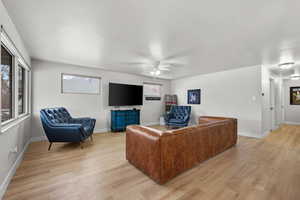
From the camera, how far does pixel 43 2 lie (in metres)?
1.60

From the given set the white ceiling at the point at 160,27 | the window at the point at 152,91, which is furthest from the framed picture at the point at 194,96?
the white ceiling at the point at 160,27

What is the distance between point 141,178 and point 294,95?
841 centimetres

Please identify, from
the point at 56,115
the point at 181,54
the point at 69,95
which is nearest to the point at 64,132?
the point at 56,115

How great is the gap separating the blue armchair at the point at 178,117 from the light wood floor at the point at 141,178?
197cm

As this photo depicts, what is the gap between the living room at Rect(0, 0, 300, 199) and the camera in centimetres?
173

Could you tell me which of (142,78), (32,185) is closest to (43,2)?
(32,185)

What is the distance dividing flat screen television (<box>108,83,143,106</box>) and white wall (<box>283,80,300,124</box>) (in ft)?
23.6

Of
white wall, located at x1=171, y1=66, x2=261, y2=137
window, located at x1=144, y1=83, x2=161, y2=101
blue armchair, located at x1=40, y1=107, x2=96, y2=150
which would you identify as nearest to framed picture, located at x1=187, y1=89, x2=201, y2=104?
white wall, located at x1=171, y1=66, x2=261, y2=137

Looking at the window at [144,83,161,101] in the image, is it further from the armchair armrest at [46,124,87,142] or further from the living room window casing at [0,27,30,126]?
the living room window casing at [0,27,30,126]

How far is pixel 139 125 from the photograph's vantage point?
2814mm

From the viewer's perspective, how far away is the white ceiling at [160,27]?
1637 mm

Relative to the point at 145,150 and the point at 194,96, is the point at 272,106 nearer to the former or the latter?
the point at 194,96

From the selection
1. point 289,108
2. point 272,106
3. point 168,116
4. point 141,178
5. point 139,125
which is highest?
point 272,106

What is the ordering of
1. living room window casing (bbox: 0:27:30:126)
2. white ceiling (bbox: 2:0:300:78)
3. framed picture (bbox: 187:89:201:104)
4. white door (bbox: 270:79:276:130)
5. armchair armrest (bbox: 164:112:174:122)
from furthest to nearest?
framed picture (bbox: 187:89:201:104), armchair armrest (bbox: 164:112:174:122), white door (bbox: 270:79:276:130), living room window casing (bbox: 0:27:30:126), white ceiling (bbox: 2:0:300:78)
